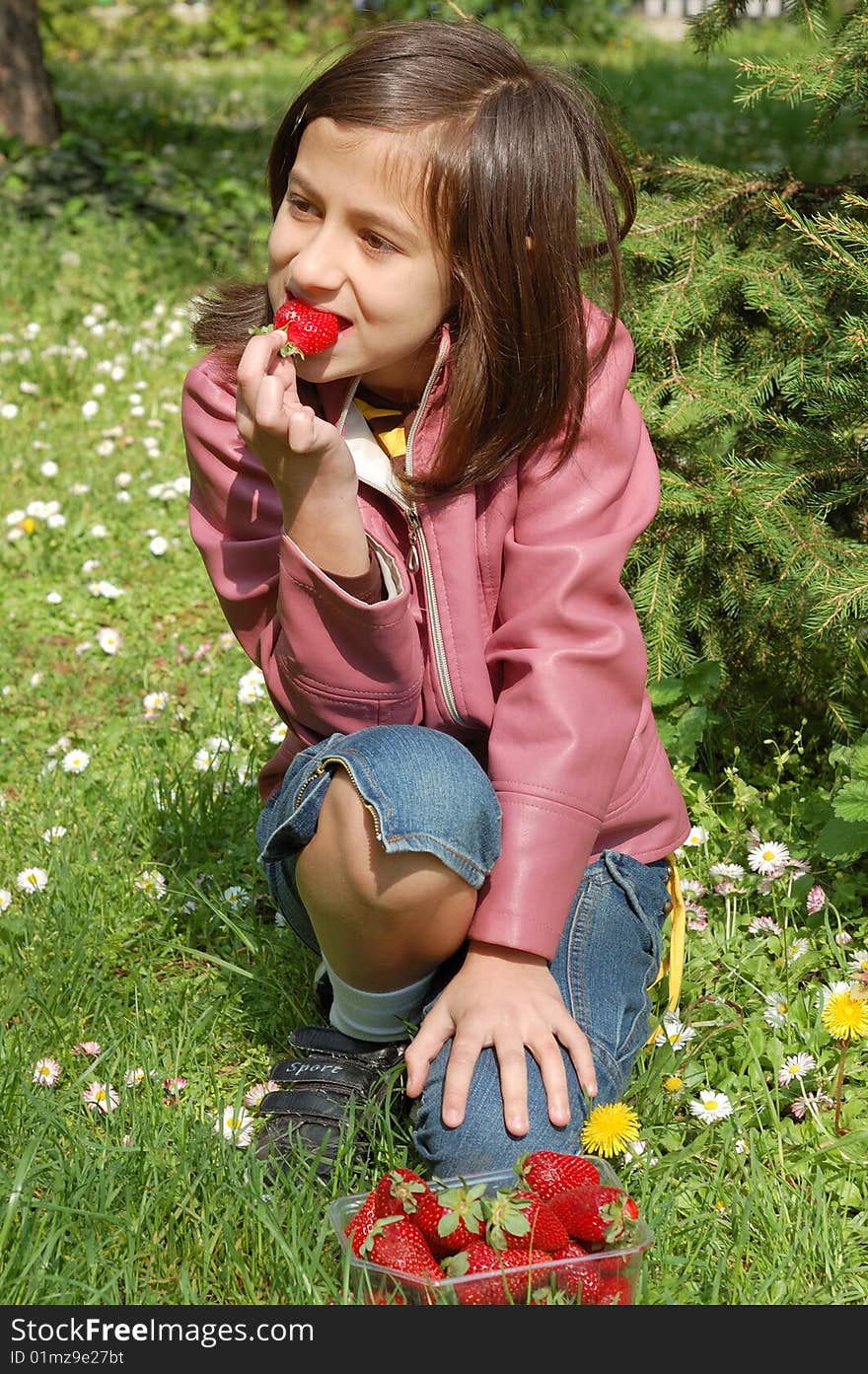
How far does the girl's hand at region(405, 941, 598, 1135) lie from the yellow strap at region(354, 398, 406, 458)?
70 centimetres

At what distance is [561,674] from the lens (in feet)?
6.70

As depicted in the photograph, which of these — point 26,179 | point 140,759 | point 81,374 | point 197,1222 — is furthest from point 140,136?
point 197,1222

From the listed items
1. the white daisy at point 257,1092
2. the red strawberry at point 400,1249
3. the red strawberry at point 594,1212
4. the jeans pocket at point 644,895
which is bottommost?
the white daisy at point 257,1092

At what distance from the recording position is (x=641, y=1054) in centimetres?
217

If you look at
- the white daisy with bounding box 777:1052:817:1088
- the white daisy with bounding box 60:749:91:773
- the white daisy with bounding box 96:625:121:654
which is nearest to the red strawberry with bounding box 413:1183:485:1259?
the white daisy with bounding box 777:1052:817:1088

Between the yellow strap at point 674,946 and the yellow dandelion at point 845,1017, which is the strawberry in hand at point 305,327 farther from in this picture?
the yellow dandelion at point 845,1017

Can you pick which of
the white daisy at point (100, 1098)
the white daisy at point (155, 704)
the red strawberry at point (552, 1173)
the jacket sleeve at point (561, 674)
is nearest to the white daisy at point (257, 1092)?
the white daisy at point (100, 1098)

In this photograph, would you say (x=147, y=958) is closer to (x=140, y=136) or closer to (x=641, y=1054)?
(x=641, y=1054)

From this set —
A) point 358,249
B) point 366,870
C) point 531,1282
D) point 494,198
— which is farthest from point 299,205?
point 531,1282

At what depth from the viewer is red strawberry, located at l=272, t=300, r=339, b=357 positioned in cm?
189

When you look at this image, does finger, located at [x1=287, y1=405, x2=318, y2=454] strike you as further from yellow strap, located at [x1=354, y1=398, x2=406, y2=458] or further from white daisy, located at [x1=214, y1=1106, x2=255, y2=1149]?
white daisy, located at [x1=214, y1=1106, x2=255, y2=1149]

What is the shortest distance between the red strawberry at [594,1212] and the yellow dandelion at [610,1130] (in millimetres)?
154

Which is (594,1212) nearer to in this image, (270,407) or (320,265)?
(270,407)

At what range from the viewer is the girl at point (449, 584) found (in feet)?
6.26
